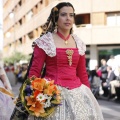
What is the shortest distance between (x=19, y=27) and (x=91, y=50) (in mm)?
25030

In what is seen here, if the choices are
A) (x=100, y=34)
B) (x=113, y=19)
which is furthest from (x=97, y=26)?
(x=113, y=19)

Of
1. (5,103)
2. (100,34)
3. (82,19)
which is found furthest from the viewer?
(82,19)

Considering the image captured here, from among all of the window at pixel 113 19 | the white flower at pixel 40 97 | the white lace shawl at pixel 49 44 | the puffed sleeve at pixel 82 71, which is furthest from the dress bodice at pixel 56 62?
the window at pixel 113 19

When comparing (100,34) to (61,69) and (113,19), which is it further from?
(61,69)

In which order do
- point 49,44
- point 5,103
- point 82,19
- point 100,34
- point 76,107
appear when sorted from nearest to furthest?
point 76,107, point 49,44, point 5,103, point 100,34, point 82,19

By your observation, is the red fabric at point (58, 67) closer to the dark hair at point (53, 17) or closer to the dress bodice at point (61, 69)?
the dress bodice at point (61, 69)

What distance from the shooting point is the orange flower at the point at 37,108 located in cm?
377

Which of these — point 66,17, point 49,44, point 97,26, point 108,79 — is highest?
point 97,26

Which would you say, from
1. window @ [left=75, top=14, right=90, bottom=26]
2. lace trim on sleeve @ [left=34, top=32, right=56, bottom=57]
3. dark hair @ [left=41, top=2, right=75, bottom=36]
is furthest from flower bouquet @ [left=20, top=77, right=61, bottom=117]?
window @ [left=75, top=14, right=90, bottom=26]

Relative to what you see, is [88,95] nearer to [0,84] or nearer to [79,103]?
[79,103]

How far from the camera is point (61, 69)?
4066mm

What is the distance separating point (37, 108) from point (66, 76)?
1.53ft

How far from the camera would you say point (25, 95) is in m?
3.87

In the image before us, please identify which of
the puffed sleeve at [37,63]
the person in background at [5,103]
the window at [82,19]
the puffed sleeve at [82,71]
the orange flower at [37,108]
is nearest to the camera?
the orange flower at [37,108]
